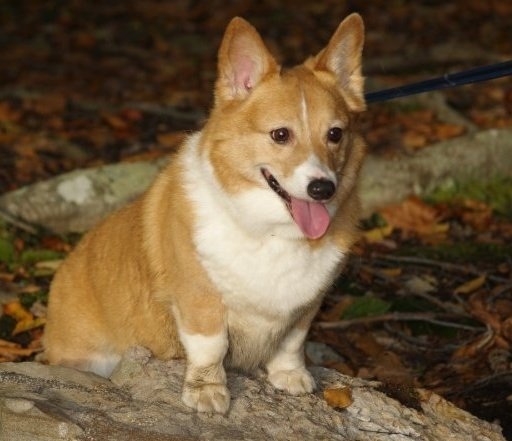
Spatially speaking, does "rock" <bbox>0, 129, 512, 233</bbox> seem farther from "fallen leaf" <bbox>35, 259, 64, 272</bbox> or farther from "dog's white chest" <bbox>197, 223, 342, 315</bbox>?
"dog's white chest" <bbox>197, 223, 342, 315</bbox>

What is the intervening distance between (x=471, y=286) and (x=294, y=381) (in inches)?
73.0

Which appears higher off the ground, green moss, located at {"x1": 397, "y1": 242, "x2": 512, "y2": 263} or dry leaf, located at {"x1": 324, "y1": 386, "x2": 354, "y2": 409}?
dry leaf, located at {"x1": 324, "y1": 386, "x2": 354, "y2": 409}

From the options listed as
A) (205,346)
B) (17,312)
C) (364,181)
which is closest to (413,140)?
(364,181)

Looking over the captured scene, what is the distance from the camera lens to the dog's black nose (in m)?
3.57

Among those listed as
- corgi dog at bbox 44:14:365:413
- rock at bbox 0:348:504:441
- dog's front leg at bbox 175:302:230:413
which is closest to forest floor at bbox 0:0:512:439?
rock at bbox 0:348:504:441

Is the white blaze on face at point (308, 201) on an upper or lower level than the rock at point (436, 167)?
upper

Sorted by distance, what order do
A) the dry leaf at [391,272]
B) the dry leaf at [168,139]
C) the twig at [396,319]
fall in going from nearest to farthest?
the twig at [396,319] → the dry leaf at [391,272] → the dry leaf at [168,139]

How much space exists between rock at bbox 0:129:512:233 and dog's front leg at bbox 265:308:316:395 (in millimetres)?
2548

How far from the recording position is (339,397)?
13.2ft

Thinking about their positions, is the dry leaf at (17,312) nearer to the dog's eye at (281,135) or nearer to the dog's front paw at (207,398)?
the dog's front paw at (207,398)

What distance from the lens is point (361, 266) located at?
5.87 m

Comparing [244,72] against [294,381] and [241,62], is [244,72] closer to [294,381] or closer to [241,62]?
[241,62]

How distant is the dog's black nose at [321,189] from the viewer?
11.7 feet

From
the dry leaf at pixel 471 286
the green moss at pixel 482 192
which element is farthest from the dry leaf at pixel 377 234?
the dry leaf at pixel 471 286
